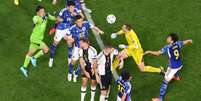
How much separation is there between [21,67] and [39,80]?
2.68ft

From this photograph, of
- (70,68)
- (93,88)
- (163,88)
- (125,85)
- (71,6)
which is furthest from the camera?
(71,6)

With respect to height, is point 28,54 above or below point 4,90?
above

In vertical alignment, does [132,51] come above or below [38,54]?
below

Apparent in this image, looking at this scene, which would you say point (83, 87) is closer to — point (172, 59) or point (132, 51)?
point (132, 51)

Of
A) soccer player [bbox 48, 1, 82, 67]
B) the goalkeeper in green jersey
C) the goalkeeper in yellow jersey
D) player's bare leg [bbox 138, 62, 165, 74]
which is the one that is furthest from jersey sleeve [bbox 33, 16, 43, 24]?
player's bare leg [bbox 138, 62, 165, 74]

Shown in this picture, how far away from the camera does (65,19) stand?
1739cm

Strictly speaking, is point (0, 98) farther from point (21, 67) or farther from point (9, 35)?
point (9, 35)

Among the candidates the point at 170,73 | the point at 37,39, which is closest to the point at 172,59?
the point at 170,73

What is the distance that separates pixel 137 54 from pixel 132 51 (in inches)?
7.9

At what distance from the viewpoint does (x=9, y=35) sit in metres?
19.0

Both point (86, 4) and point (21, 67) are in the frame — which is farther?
point (86, 4)

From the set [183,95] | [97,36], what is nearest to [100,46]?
[97,36]

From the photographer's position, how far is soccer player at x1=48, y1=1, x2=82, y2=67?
17.2 meters

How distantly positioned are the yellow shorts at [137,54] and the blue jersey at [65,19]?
2.15 m
